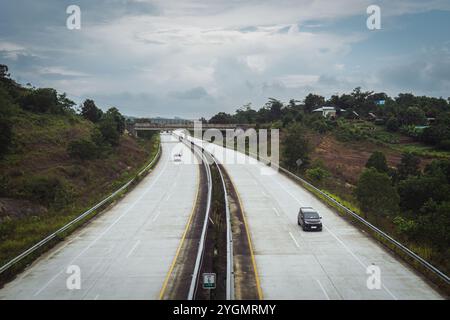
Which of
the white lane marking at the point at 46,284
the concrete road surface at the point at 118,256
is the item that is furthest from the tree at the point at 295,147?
the white lane marking at the point at 46,284

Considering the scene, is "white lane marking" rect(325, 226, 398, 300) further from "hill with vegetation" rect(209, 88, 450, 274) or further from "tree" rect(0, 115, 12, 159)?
"tree" rect(0, 115, 12, 159)

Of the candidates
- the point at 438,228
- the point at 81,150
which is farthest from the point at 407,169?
the point at 81,150

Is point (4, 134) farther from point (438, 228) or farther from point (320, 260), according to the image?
point (438, 228)

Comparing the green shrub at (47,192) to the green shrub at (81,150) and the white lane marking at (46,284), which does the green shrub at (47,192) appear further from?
the white lane marking at (46,284)

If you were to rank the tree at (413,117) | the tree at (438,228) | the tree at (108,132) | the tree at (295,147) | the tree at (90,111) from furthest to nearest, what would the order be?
the tree at (413,117), the tree at (90,111), the tree at (108,132), the tree at (295,147), the tree at (438,228)

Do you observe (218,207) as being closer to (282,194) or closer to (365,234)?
(282,194)

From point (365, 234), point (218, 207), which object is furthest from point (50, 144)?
point (365, 234)
